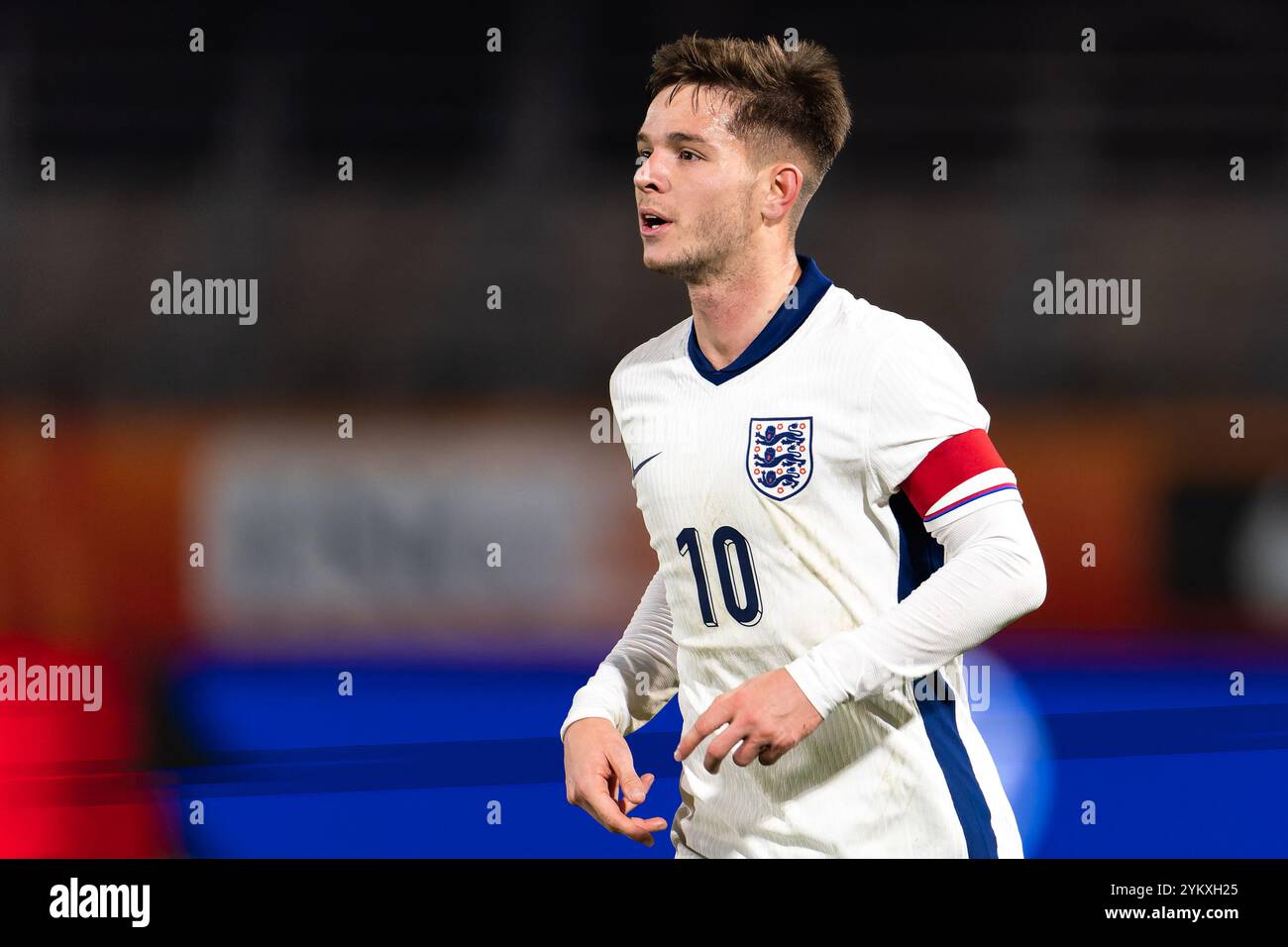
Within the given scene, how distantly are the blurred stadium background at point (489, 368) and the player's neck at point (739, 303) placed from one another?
8.09ft

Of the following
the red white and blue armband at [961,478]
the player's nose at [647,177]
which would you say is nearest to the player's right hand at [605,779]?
the red white and blue armband at [961,478]

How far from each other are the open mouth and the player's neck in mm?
101

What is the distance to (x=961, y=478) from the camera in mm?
1625

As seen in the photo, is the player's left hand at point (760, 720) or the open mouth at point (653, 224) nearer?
the player's left hand at point (760, 720)

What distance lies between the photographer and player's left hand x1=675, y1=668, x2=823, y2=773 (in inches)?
59.9

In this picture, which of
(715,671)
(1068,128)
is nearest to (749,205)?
(715,671)

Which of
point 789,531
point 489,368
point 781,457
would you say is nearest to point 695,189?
point 781,457

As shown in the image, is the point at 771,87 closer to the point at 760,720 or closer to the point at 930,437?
the point at 930,437

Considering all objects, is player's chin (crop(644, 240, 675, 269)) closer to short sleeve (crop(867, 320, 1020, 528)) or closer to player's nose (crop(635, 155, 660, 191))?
player's nose (crop(635, 155, 660, 191))

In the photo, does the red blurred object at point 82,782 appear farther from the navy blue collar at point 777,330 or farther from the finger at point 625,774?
the navy blue collar at point 777,330

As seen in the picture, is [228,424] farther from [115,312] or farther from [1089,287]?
[1089,287]

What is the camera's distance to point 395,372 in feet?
15.5

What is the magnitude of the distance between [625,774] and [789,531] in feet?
1.32

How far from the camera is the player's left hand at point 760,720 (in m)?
1.52
